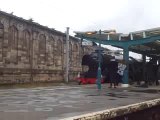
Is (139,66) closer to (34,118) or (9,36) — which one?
(9,36)

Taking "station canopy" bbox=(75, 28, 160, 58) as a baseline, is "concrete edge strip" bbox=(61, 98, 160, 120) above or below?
below

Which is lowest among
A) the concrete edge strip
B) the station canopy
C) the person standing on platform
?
the concrete edge strip

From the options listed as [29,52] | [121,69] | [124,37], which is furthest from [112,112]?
[29,52]

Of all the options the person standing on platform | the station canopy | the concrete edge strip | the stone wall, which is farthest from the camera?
the stone wall

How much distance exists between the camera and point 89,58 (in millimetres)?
41438

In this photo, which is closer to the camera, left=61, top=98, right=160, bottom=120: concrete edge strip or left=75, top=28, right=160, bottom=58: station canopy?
left=61, top=98, right=160, bottom=120: concrete edge strip

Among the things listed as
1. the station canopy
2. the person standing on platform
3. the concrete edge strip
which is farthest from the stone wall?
the concrete edge strip

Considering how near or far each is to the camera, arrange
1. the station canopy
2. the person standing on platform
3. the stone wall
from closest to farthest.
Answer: the station canopy, the person standing on platform, the stone wall

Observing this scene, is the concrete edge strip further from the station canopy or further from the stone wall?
the stone wall

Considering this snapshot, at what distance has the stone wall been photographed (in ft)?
127

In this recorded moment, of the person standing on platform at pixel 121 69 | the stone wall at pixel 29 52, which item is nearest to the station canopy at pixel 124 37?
the person standing on platform at pixel 121 69

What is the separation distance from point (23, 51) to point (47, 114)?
103 ft

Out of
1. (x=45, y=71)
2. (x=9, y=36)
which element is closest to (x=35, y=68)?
(x=45, y=71)

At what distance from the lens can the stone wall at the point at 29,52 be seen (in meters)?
38.8
